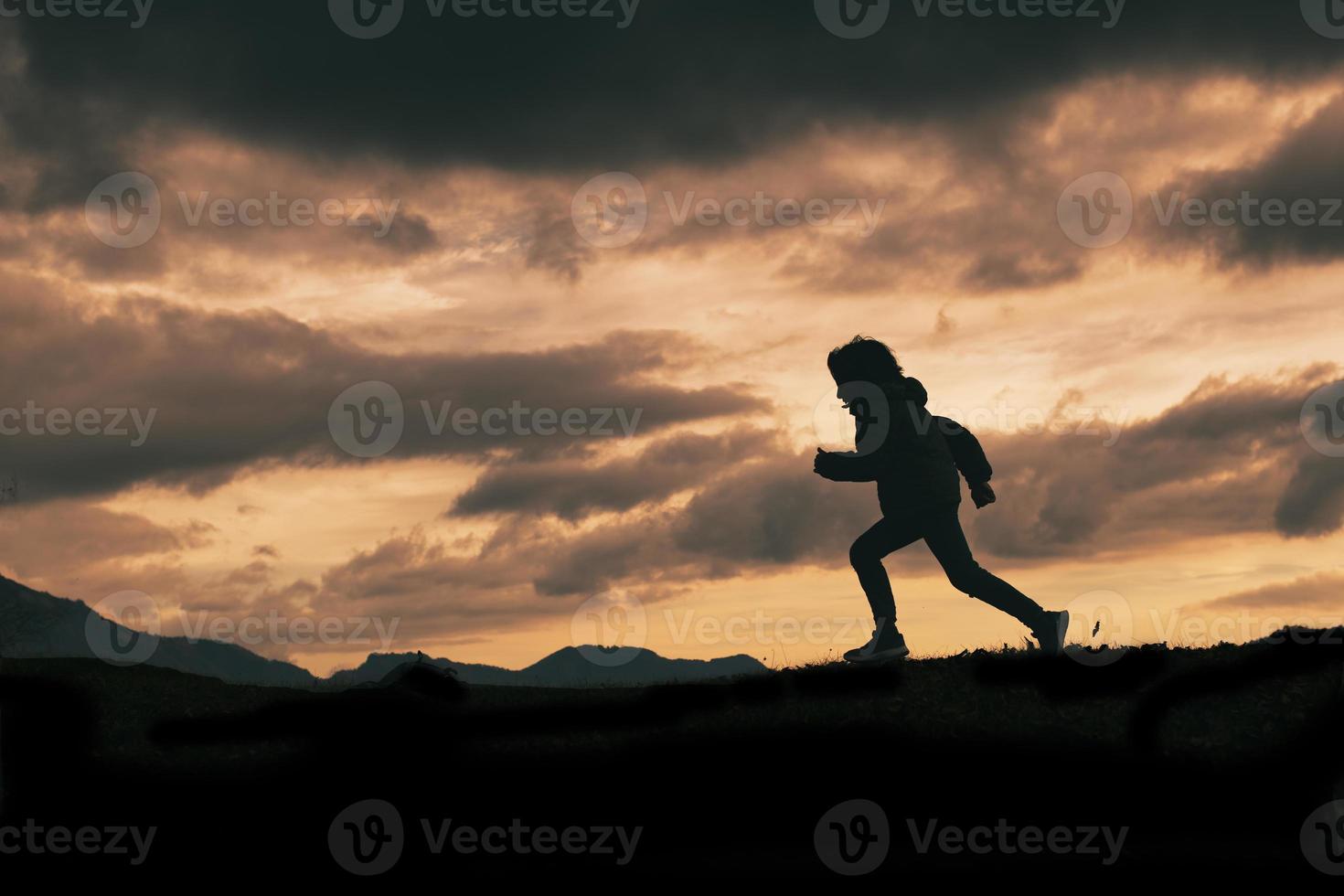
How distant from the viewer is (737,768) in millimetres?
10992

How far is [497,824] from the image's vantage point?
10469 millimetres

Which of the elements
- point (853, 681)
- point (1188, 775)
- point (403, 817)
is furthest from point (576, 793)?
point (1188, 775)

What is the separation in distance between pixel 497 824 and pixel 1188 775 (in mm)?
5685

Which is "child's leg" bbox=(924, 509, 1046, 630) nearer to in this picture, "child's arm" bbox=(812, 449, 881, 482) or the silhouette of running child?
the silhouette of running child

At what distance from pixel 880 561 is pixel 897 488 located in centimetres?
89

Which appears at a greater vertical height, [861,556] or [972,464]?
[972,464]

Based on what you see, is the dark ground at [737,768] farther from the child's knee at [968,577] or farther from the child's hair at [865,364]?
the child's hair at [865,364]

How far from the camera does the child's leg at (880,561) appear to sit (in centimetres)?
1501

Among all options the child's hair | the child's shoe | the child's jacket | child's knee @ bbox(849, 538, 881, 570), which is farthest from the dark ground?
the child's hair

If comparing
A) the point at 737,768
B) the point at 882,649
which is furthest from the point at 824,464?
the point at 737,768

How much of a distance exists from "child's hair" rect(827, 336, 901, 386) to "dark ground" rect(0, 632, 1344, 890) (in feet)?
12.0

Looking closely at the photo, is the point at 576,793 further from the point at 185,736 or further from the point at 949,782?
the point at 185,736

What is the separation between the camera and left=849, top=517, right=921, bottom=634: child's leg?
15.0 m

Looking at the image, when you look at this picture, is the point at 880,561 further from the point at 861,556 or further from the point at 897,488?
the point at 897,488
